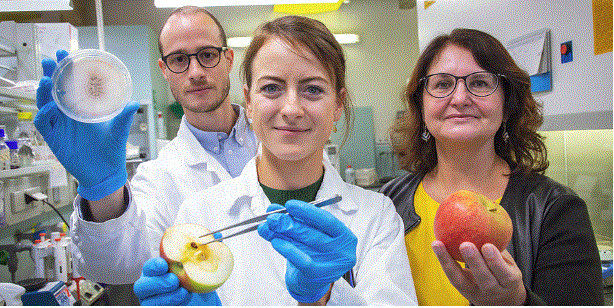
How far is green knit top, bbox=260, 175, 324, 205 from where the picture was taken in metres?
1.09

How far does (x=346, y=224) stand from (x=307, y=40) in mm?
498

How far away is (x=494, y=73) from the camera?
3.97 feet

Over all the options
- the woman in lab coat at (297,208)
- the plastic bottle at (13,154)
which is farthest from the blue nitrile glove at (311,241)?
the plastic bottle at (13,154)

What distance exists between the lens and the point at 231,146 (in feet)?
5.17

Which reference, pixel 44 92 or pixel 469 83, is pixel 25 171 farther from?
pixel 469 83

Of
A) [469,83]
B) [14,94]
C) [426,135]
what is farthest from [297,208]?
[14,94]

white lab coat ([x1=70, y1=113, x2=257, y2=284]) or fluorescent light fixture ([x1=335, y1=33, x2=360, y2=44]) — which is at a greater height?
fluorescent light fixture ([x1=335, y1=33, x2=360, y2=44])

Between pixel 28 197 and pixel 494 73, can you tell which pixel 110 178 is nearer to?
pixel 494 73

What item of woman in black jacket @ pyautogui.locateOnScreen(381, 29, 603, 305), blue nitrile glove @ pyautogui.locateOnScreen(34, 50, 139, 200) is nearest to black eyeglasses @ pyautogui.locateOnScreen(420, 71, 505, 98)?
woman in black jacket @ pyautogui.locateOnScreen(381, 29, 603, 305)

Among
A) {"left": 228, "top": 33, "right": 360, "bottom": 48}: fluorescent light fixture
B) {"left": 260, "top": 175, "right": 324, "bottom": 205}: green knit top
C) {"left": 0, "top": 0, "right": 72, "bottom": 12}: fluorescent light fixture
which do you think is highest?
{"left": 228, "top": 33, "right": 360, "bottom": 48}: fluorescent light fixture

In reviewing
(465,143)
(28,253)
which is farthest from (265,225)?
(28,253)

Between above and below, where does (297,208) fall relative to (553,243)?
above

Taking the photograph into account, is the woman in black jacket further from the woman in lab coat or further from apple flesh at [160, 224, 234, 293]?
apple flesh at [160, 224, 234, 293]

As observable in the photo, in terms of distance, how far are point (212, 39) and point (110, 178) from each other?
679 millimetres
